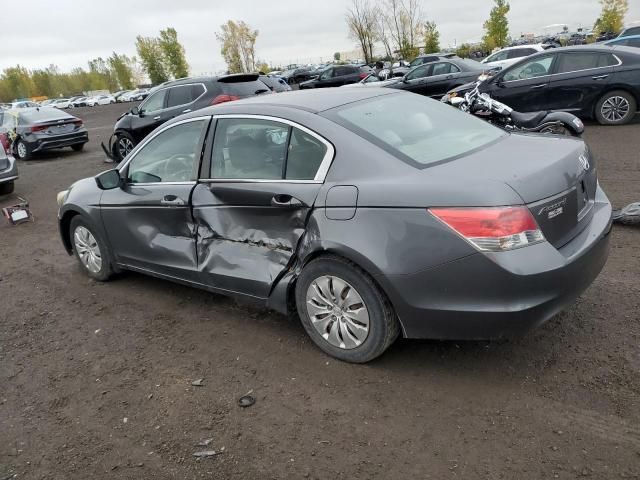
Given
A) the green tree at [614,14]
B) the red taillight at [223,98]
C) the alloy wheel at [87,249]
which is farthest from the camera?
the green tree at [614,14]

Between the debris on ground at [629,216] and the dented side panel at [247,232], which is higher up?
the dented side panel at [247,232]

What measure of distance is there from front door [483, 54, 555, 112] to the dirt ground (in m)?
7.52

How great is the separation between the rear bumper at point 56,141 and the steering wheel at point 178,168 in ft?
40.9

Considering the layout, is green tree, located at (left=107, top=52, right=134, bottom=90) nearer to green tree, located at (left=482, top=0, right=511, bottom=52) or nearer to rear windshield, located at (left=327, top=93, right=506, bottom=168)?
green tree, located at (left=482, top=0, right=511, bottom=52)

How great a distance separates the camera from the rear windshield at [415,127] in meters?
3.26

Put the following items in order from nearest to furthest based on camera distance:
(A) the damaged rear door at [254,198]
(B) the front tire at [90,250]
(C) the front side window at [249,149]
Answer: (A) the damaged rear door at [254,198] < (C) the front side window at [249,149] < (B) the front tire at [90,250]

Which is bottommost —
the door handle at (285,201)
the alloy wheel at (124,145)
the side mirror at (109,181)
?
the alloy wheel at (124,145)

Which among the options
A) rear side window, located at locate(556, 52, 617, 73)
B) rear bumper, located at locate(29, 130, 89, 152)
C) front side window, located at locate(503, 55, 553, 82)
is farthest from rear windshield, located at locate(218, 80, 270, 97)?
rear bumper, located at locate(29, 130, 89, 152)

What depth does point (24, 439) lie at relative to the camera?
10.1ft

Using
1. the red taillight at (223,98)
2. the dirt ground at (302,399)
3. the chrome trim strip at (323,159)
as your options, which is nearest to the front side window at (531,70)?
the red taillight at (223,98)

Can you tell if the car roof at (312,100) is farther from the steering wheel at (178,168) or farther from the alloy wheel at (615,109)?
the alloy wheel at (615,109)

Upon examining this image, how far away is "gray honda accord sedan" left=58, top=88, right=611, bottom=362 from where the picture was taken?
2.77 meters

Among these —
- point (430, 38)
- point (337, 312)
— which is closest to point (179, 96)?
point (337, 312)

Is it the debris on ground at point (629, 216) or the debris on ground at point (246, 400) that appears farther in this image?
the debris on ground at point (629, 216)
